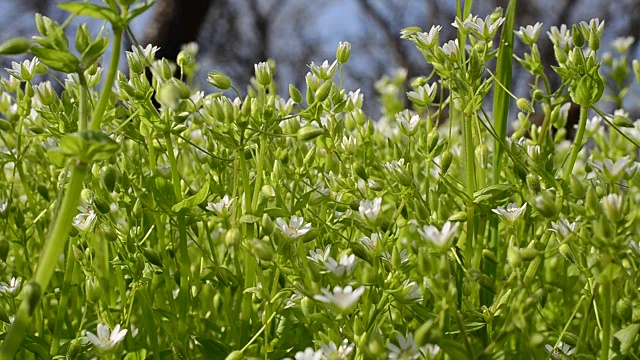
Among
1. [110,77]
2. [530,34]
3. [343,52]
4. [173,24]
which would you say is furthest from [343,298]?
[173,24]

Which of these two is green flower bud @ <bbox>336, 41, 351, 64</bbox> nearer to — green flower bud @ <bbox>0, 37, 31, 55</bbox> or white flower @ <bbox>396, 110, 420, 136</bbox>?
white flower @ <bbox>396, 110, 420, 136</bbox>

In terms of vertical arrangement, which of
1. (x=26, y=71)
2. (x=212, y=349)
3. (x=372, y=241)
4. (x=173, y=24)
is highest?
(x=26, y=71)

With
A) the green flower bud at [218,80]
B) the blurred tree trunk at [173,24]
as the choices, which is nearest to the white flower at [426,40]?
the green flower bud at [218,80]

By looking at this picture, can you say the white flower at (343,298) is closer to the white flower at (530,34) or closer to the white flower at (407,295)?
the white flower at (407,295)

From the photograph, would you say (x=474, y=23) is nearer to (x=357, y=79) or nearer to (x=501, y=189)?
(x=501, y=189)

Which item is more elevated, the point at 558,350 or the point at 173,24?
the point at 558,350

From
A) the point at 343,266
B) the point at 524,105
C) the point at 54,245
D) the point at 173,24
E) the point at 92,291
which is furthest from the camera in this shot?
the point at 173,24

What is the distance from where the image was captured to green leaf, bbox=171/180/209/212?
74 cm

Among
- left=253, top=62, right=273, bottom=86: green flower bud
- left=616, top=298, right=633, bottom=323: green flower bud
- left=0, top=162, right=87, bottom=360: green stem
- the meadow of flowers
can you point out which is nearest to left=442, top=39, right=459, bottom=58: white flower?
the meadow of flowers

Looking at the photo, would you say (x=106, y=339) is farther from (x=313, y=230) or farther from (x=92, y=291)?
(x=313, y=230)

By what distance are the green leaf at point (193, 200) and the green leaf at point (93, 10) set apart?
238 mm

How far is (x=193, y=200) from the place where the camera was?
75 cm

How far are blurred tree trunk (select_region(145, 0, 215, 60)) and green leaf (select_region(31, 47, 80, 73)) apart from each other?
9.46 ft

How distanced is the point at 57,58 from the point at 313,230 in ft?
0.96
